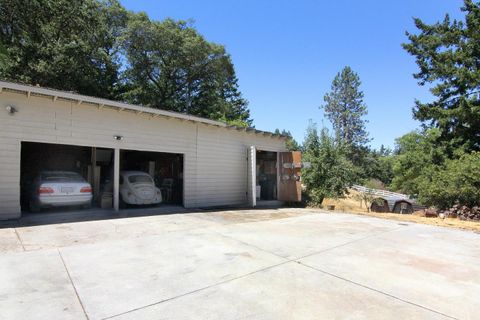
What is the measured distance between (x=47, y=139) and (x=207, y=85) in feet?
72.6

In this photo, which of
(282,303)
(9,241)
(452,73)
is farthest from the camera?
(452,73)

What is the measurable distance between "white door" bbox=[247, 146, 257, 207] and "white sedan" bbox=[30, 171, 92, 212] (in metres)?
6.04

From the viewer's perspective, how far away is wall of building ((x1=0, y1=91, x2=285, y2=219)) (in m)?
7.55

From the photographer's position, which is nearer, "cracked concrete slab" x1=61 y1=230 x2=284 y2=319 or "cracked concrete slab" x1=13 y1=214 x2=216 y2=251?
"cracked concrete slab" x1=61 y1=230 x2=284 y2=319

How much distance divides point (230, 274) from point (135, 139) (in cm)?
682

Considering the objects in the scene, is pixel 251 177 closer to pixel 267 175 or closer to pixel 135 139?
pixel 267 175

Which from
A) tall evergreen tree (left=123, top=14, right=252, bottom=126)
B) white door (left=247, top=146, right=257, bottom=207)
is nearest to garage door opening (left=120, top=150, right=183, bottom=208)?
white door (left=247, top=146, right=257, bottom=207)

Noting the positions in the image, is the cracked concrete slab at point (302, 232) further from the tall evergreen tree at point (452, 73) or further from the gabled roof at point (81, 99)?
the tall evergreen tree at point (452, 73)

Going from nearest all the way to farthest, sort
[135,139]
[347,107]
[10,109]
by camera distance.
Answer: [10,109], [135,139], [347,107]

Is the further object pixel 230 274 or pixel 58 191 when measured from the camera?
pixel 58 191

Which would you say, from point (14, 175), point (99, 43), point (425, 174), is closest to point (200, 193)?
point (14, 175)

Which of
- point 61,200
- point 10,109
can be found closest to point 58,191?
point 61,200

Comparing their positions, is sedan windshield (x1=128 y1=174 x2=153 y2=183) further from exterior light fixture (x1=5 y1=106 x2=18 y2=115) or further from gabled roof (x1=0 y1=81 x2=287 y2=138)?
exterior light fixture (x1=5 y1=106 x2=18 y2=115)

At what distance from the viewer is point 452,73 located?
16.8 meters
